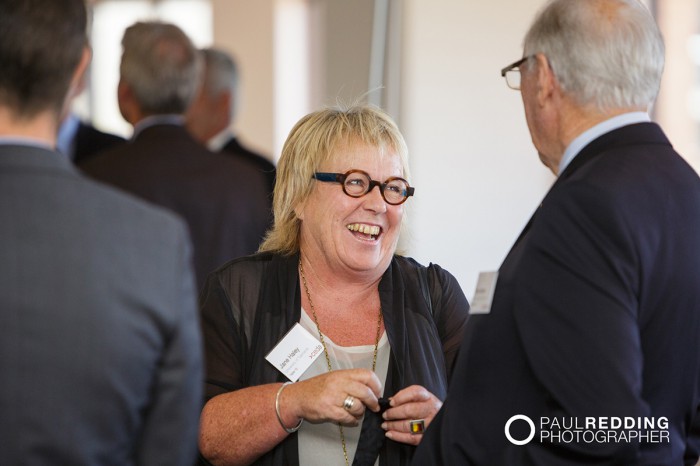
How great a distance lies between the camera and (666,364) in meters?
1.93

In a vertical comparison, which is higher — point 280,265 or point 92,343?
point 92,343

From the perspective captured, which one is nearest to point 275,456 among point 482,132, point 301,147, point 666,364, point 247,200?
point 301,147

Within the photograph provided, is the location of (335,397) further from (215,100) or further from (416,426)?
(215,100)

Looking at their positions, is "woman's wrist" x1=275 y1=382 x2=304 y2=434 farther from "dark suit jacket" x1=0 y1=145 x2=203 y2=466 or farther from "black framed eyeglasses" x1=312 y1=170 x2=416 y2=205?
"dark suit jacket" x1=0 y1=145 x2=203 y2=466

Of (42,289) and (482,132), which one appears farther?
(482,132)

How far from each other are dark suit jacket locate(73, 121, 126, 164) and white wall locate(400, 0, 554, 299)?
145 cm

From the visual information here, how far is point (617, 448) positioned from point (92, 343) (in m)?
1.00

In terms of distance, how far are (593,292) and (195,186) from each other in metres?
2.28

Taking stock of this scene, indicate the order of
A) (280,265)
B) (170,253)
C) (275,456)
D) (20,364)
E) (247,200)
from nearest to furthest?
(20,364) → (170,253) → (275,456) → (280,265) → (247,200)

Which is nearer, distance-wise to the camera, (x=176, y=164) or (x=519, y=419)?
(x=519, y=419)

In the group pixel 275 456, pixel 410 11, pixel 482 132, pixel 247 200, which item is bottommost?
pixel 275 456

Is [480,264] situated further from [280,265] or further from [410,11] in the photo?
[280,265]

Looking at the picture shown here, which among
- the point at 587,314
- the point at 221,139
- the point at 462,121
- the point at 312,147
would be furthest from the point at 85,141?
the point at 587,314

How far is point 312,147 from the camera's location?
267cm
